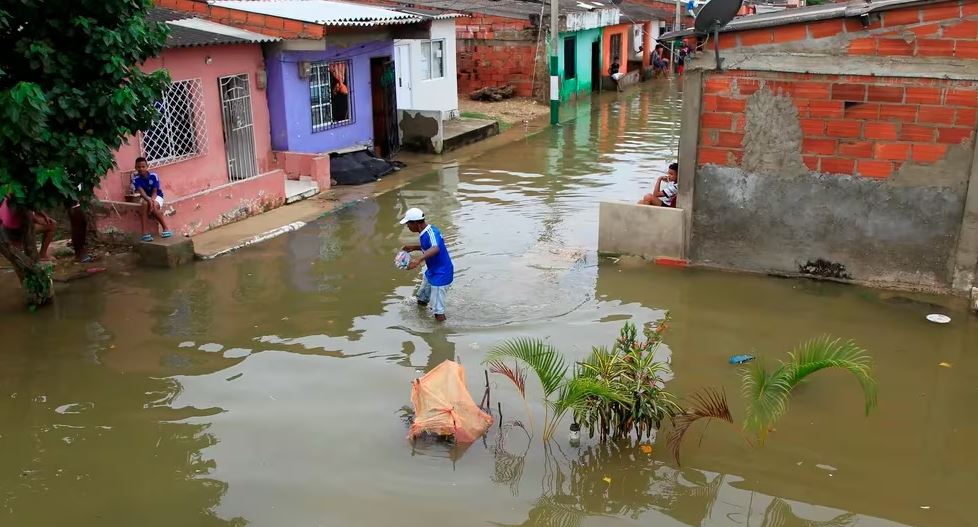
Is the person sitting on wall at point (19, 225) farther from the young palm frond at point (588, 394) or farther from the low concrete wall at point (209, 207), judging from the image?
the young palm frond at point (588, 394)

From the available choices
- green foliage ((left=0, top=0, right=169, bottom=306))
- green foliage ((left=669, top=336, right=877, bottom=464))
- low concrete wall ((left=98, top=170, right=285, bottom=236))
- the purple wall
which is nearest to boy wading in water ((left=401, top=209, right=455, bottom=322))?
green foliage ((left=0, top=0, right=169, bottom=306))

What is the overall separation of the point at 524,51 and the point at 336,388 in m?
21.2

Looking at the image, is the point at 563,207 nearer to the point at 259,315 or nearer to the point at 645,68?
the point at 259,315

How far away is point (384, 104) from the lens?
19.0 metres

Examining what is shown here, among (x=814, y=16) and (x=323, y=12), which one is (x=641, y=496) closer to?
(x=814, y=16)

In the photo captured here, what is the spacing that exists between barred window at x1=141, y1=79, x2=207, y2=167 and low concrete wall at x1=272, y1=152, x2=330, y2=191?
182cm

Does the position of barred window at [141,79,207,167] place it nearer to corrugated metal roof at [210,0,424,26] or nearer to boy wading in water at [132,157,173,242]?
boy wading in water at [132,157,173,242]

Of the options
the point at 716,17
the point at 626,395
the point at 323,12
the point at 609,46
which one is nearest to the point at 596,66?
the point at 609,46

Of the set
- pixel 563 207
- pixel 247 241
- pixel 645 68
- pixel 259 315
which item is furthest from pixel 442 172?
pixel 645 68

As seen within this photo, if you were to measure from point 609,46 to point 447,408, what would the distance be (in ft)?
93.0

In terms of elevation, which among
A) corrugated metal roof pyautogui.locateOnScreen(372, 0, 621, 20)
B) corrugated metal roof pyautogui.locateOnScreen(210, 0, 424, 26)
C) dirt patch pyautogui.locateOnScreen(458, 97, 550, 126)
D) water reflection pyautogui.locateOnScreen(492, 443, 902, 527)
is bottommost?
water reflection pyautogui.locateOnScreen(492, 443, 902, 527)

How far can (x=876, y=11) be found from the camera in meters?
9.30

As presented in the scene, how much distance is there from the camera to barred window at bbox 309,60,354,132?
55.0ft

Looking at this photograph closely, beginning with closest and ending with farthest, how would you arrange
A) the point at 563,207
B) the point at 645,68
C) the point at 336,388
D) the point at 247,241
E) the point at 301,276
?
the point at 336,388 < the point at 301,276 < the point at 247,241 < the point at 563,207 < the point at 645,68
